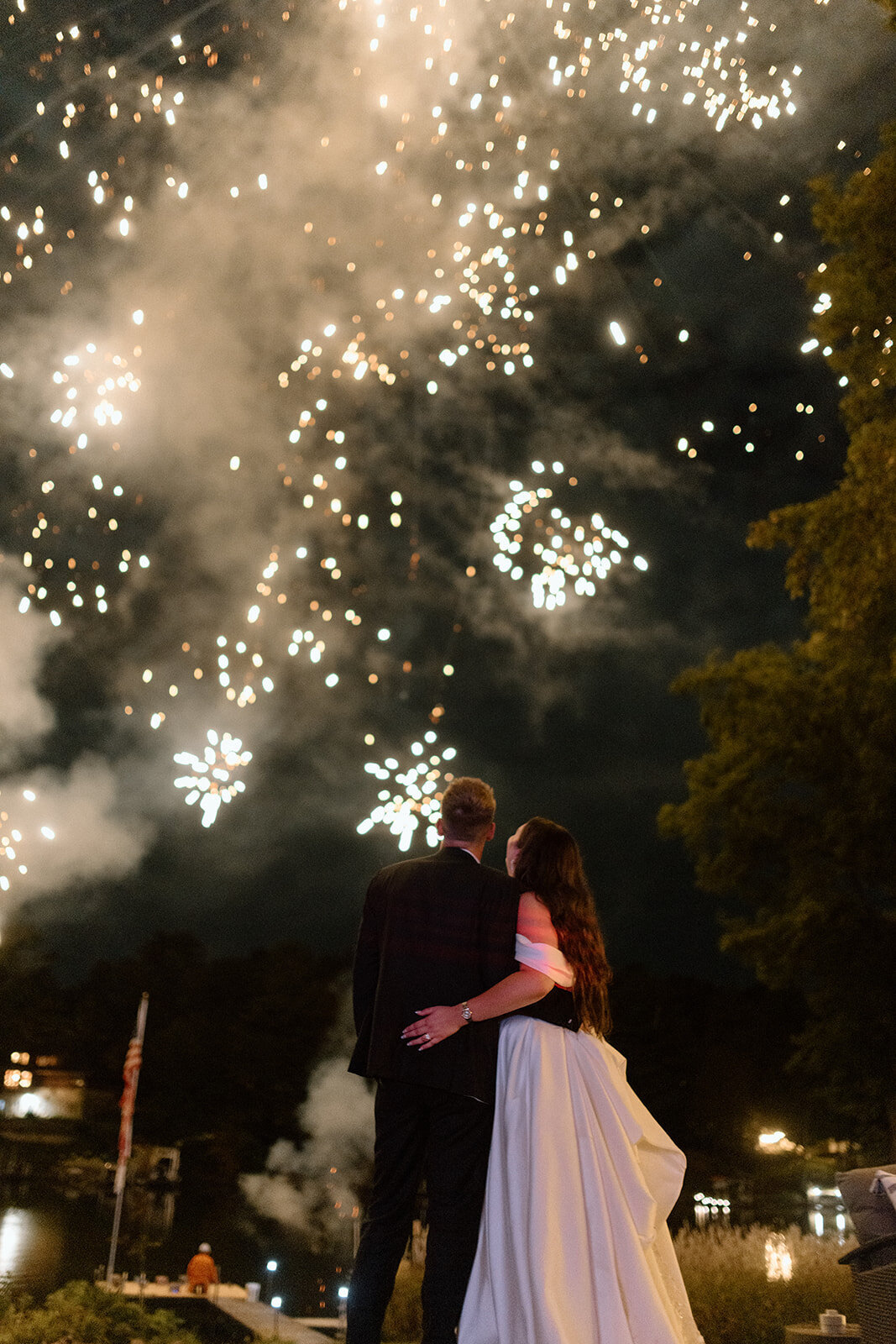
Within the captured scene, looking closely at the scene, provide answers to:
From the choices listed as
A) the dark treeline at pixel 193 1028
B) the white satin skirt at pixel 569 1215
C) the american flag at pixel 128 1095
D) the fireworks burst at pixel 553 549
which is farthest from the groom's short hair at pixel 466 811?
the dark treeline at pixel 193 1028

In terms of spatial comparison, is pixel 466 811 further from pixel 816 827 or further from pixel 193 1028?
pixel 193 1028

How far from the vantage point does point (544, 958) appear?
329cm

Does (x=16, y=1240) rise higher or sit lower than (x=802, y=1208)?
lower

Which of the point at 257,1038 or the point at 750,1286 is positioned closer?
the point at 750,1286

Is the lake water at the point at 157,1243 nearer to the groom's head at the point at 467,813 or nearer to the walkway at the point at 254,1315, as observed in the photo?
the walkway at the point at 254,1315

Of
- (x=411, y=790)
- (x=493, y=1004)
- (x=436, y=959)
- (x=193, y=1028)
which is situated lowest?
(x=493, y=1004)

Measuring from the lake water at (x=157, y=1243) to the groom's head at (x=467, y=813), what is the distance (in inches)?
307

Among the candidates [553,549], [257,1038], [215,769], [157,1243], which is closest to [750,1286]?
[215,769]

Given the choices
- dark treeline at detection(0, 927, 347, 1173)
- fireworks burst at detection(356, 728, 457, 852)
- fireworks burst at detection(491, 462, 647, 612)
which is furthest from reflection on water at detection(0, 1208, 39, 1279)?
dark treeline at detection(0, 927, 347, 1173)

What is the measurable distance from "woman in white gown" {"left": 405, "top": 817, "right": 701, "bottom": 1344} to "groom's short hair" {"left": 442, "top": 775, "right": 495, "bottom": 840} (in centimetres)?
25

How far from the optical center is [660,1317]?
305 centimetres

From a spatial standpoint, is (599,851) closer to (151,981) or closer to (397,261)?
(151,981)

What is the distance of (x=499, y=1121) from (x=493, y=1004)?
1.22 feet

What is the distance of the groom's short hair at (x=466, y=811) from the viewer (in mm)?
3389
